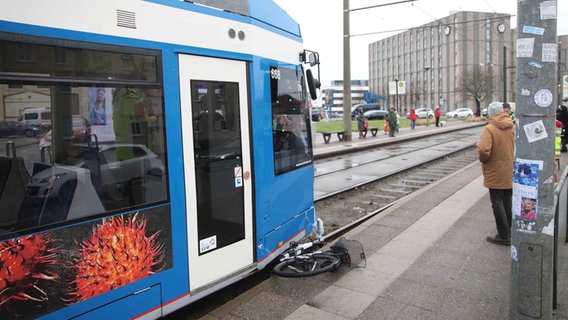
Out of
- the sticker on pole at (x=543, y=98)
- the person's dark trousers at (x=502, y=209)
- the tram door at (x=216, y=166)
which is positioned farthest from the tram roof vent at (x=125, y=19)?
the person's dark trousers at (x=502, y=209)

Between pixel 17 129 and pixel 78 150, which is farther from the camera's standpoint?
pixel 78 150

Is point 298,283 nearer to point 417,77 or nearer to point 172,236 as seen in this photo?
point 172,236

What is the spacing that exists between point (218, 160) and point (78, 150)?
1.30 m

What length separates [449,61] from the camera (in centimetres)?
9950

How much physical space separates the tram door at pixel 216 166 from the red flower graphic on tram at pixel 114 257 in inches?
17.2

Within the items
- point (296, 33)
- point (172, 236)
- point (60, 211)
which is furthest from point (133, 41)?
point (296, 33)

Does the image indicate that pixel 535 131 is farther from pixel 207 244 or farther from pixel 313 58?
pixel 313 58

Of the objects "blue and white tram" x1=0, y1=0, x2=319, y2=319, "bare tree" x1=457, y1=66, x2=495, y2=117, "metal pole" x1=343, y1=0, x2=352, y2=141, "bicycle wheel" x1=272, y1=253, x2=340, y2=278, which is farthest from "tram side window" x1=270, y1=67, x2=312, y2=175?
"bare tree" x1=457, y1=66, x2=495, y2=117

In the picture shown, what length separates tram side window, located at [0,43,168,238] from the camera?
2811 millimetres

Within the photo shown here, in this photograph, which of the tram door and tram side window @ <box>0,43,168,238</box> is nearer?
tram side window @ <box>0,43,168,238</box>

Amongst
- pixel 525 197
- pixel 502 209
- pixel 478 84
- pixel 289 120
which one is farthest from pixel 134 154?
pixel 478 84

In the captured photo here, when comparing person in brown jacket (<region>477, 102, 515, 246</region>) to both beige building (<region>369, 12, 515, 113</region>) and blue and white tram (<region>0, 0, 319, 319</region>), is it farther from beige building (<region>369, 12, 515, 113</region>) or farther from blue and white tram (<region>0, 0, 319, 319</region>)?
beige building (<region>369, 12, 515, 113</region>)

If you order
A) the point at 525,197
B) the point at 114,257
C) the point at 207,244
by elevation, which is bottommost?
the point at 207,244

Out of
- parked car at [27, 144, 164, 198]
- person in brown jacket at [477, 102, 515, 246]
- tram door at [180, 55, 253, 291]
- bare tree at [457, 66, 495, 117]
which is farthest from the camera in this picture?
bare tree at [457, 66, 495, 117]
